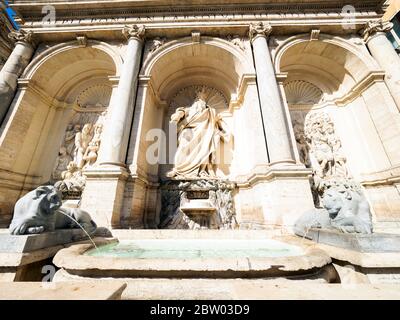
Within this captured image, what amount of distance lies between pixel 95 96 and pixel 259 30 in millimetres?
7338

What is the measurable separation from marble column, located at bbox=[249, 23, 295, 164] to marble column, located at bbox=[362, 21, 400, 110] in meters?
3.71

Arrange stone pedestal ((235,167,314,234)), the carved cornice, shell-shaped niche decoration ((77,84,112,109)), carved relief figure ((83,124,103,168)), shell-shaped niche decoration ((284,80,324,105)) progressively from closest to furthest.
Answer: stone pedestal ((235,167,314,234))
carved relief figure ((83,124,103,168))
the carved cornice
shell-shaped niche decoration ((284,80,324,105))
shell-shaped niche decoration ((77,84,112,109))

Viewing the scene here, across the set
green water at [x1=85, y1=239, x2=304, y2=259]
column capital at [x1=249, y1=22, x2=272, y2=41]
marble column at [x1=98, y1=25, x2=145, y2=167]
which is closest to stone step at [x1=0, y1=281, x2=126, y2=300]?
green water at [x1=85, y1=239, x2=304, y2=259]

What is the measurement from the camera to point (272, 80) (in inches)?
221

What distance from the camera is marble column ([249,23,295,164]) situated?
15.9 ft

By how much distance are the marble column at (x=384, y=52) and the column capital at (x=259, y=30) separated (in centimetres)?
375

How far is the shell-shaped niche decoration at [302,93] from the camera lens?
7.67 metres

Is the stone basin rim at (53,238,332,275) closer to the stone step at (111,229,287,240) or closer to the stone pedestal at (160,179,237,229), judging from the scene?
the stone step at (111,229,287,240)

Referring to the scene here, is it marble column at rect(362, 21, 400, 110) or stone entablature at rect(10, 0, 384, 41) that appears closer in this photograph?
marble column at rect(362, 21, 400, 110)

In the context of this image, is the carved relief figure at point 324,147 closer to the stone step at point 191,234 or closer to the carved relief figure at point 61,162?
the stone step at point 191,234

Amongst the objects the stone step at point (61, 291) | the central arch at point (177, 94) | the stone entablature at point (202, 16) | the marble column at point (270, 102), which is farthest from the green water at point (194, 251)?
the stone entablature at point (202, 16)
